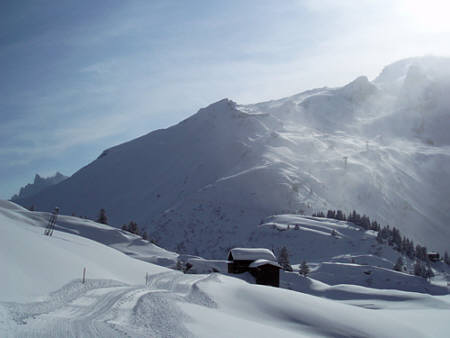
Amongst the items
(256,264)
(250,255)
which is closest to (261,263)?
(256,264)

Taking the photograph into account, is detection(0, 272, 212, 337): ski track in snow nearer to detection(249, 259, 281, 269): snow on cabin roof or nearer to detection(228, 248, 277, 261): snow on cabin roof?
detection(249, 259, 281, 269): snow on cabin roof

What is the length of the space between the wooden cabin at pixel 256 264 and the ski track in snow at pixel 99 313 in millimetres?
33901

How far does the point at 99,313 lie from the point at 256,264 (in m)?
42.6

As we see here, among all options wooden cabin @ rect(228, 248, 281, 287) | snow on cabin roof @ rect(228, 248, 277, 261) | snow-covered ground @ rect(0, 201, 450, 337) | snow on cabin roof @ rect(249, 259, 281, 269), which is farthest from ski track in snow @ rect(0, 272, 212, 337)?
snow on cabin roof @ rect(228, 248, 277, 261)

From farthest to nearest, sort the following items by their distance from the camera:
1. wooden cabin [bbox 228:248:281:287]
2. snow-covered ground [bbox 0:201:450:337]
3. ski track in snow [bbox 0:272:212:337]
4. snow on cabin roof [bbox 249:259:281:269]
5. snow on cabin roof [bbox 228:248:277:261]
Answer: snow on cabin roof [bbox 228:248:277:261]
snow on cabin roof [bbox 249:259:281:269]
wooden cabin [bbox 228:248:281:287]
snow-covered ground [bbox 0:201:450:337]
ski track in snow [bbox 0:272:212:337]

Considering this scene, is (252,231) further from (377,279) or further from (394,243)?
(377,279)

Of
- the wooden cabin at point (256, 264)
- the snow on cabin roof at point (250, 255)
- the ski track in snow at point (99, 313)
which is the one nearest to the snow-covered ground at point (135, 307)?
the ski track in snow at point (99, 313)

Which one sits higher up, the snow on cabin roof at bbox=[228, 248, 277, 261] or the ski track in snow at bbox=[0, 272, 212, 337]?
the ski track in snow at bbox=[0, 272, 212, 337]

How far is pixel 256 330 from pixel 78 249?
22493mm

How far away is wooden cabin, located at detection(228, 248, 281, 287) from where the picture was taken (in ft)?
188

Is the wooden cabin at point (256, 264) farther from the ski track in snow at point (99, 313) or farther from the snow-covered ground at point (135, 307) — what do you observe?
the ski track in snow at point (99, 313)

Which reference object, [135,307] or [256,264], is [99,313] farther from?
[256,264]

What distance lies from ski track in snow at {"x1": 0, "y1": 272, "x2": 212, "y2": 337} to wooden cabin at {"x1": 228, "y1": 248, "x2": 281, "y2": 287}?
111 feet

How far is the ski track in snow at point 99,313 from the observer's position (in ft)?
48.4
